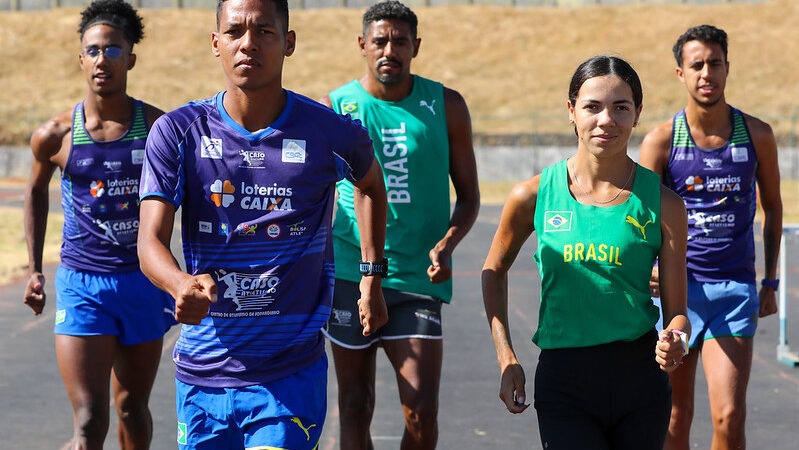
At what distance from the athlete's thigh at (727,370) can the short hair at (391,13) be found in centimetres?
216

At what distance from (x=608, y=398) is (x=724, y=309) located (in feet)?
6.86

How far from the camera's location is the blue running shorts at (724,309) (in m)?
5.57

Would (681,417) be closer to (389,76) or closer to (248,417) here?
(389,76)

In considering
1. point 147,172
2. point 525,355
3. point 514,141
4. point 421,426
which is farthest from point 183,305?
point 514,141

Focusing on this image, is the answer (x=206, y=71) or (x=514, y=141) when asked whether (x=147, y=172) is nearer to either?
(x=514, y=141)

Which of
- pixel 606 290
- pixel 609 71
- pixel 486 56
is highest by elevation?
pixel 486 56

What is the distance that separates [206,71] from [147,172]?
178 ft

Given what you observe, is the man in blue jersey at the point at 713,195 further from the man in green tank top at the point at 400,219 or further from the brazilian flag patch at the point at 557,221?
the brazilian flag patch at the point at 557,221

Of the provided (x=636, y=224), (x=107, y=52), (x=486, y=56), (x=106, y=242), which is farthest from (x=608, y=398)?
(x=486, y=56)

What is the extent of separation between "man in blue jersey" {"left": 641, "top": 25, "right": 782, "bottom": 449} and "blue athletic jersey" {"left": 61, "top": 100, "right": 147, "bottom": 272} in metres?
2.54

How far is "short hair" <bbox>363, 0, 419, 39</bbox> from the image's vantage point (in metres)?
5.40

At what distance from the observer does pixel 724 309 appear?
559 cm

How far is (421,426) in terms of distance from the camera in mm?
5156

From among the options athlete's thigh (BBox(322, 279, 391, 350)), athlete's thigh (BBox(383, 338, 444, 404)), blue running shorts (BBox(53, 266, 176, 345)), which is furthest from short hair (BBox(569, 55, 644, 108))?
blue running shorts (BBox(53, 266, 176, 345))
